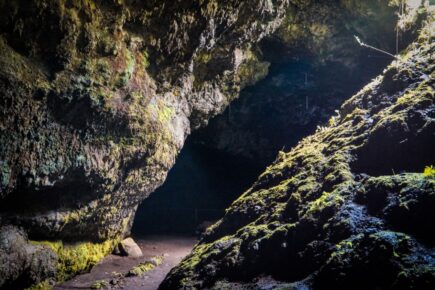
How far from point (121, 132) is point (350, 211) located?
4553 millimetres

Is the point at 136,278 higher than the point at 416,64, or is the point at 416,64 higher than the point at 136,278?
the point at 416,64

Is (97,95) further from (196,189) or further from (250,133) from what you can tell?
(196,189)

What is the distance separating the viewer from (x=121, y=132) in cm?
673

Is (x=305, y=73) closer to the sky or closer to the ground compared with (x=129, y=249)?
closer to the sky

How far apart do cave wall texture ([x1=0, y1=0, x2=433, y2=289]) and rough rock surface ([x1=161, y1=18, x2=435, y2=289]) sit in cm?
3

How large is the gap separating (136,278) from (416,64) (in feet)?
24.4

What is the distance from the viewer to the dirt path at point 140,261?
721 centimetres

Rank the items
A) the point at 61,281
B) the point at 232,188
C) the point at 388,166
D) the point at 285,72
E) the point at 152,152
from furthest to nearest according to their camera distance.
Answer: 1. the point at 232,188
2. the point at 285,72
3. the point at 152,152
4. the point at 61,281
5. the point at 388,166

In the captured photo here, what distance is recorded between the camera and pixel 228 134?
580 inches

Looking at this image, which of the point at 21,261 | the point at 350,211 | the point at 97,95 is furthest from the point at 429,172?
A: the point at 21,261

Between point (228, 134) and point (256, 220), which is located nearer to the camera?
point (256, 220)

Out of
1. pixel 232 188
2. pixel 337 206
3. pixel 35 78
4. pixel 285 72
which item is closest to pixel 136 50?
pixel 35 78

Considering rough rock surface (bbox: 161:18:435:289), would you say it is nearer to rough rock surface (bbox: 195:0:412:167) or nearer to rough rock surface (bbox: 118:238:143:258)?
rough rock surface (bbox: 118:238:143:258)

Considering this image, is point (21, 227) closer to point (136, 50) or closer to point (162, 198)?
point (136, 50)
